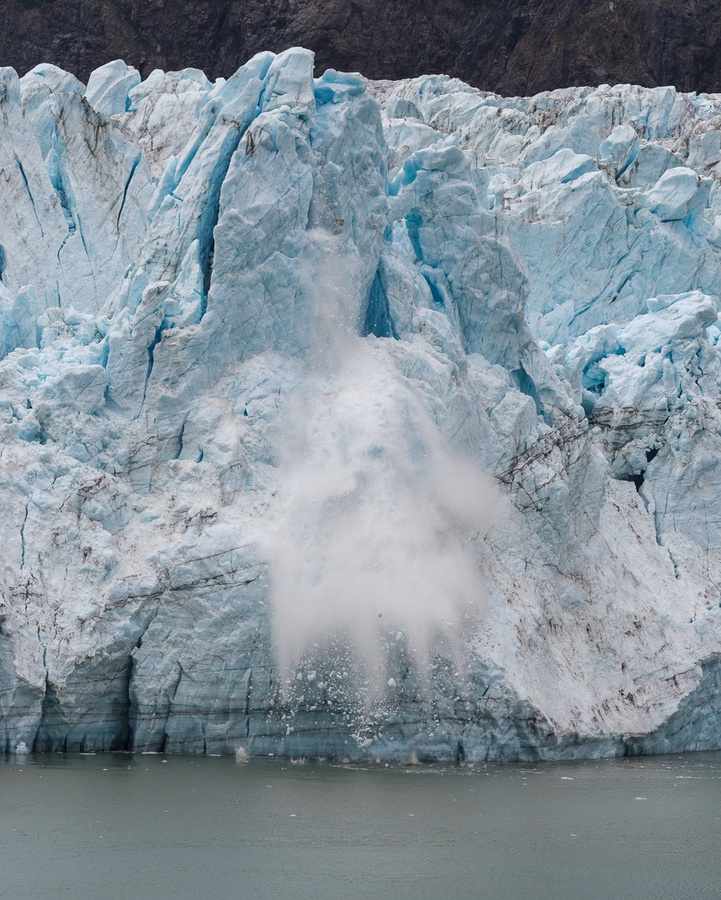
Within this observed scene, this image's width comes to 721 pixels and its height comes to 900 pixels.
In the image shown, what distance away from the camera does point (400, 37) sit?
34.0m

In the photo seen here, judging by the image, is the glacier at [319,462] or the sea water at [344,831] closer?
the sea water at [344,831]

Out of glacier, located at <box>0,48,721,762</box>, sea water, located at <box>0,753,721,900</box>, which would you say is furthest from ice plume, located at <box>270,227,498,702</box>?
sea water, located at <box>0,753,721,900</box>

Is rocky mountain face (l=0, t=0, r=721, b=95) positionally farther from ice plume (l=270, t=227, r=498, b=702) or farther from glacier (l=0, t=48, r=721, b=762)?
ice plume (l=270, t=227, r=498, b=702)

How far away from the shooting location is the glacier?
1217cm

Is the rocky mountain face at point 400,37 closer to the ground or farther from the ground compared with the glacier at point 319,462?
farther from the ground

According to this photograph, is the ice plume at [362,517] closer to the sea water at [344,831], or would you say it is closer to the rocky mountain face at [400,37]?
the sea water at [344,831]

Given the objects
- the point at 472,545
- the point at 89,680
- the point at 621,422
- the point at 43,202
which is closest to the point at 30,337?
the point at 43,202

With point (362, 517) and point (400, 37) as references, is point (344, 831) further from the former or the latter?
point (400, 37)

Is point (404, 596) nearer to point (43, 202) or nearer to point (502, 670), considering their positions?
point (502, 670)

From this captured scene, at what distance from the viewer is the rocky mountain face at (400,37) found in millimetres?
32719

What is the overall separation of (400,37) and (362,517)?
928 inches

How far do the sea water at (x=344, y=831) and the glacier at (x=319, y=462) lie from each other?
693 mm

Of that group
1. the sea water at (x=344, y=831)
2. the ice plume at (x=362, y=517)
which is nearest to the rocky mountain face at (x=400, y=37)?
the ice plume at (x=362, y=517)

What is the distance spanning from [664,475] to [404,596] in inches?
183
